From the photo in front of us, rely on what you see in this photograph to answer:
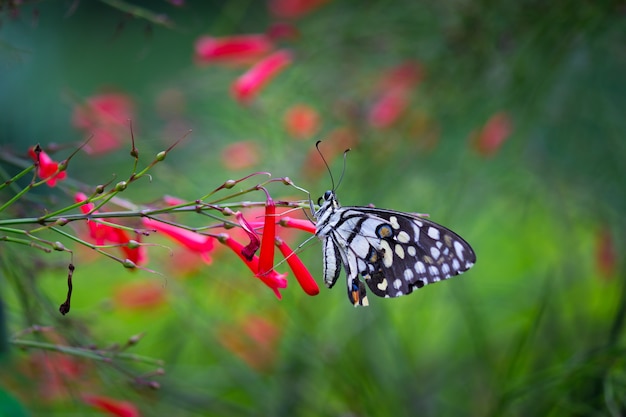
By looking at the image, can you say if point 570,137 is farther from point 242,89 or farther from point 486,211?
point 242,89

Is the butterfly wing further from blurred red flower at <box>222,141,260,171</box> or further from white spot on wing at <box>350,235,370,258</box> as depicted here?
blurred red flower at <box>222,141,260,171</box>

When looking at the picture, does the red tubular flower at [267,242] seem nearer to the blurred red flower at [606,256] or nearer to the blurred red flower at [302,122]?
the blurred red flower at [302,122]

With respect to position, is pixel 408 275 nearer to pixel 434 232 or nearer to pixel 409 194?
pixel 434 232

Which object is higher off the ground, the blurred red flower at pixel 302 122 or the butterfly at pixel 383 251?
the blurred red flower at pixel 302 122

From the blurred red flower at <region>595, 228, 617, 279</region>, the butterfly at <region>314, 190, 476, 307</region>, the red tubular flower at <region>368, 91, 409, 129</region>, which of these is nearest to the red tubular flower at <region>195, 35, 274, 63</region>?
the red tubular flower at <region>368, 91, 409, 129</region>

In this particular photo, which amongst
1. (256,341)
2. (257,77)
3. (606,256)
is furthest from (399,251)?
(606,256)

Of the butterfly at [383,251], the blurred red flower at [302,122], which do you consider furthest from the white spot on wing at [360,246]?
the blurred red flower at [302,122]
